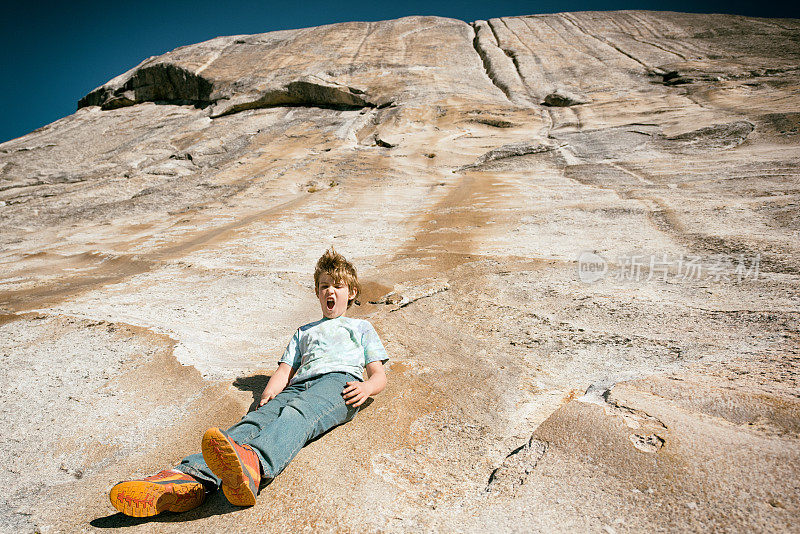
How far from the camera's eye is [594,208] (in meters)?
6.54

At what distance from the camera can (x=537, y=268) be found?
436 centimetres

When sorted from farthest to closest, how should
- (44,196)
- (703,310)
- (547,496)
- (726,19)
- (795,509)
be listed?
(726,19) → (44,196) → (703,310) → (547,496) → (795,509)

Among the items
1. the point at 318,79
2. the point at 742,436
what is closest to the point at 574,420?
the point at 742,436

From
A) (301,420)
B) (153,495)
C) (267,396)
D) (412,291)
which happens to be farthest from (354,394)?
(412,291)

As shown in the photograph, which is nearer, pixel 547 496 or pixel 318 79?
pixel 547 496

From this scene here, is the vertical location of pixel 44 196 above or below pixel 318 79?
below

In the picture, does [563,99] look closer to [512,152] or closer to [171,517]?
[512,152]

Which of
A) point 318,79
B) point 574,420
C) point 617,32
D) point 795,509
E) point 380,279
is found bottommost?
point 380,279

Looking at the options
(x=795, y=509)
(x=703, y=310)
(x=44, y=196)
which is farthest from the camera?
(x=44, y=196)

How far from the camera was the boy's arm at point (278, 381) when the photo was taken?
210 centimetres

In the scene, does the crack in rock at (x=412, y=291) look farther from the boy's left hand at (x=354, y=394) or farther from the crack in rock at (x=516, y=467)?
the crack in rock at (x=516, y=467)

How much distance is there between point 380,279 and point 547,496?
10.8 feet

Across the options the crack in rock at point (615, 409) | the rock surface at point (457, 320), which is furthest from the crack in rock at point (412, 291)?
the crack in rock at point (615, 409)

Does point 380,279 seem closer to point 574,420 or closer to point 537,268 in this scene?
point 537,268
